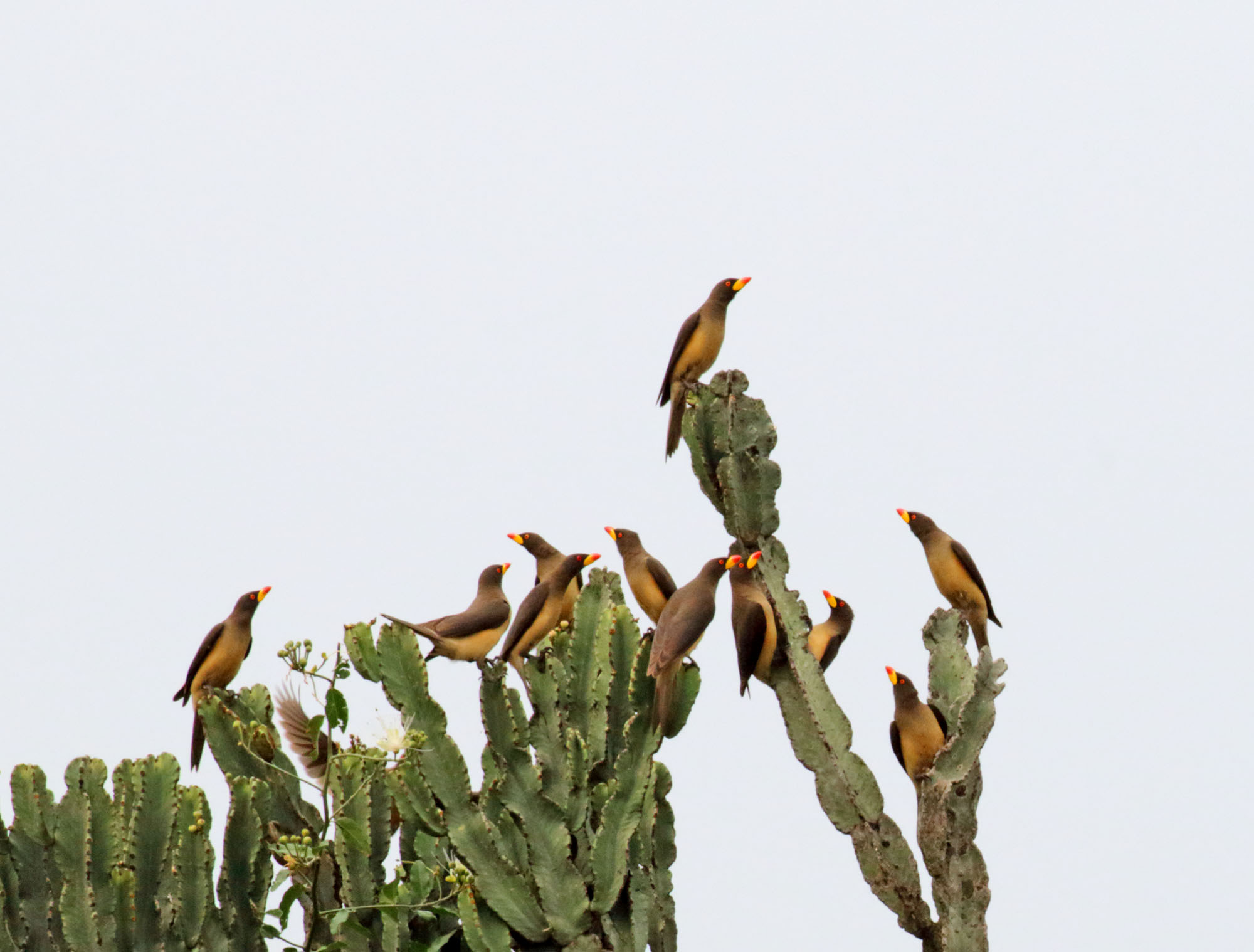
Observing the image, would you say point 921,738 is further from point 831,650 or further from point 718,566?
point 718,566

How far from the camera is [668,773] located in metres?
6.48

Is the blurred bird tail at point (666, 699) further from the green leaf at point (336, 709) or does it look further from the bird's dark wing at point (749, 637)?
the green leaf at point (336, 709)

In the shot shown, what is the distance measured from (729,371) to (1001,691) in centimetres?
194

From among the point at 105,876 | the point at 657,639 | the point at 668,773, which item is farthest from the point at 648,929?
the point at 105,876

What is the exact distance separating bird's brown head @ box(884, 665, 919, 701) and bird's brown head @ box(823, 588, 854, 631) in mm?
516

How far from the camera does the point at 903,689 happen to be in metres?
6.70

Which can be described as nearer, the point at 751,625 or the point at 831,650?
the point at 751,625

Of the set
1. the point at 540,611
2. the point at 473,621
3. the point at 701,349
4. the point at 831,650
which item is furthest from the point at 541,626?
the point at 701,349

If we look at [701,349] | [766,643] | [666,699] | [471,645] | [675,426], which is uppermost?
[701,349]

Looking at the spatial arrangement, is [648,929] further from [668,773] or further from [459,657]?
[459,657]

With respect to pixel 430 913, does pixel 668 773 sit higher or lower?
higher

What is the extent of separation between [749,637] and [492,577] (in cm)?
127

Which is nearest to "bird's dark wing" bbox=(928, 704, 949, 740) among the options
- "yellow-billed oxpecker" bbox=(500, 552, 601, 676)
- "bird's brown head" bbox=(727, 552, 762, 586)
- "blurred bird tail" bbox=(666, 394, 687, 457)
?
"bird's brown head" bbox=(727, 552, 762, 586)

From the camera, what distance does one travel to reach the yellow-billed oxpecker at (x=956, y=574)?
7180 millimetres
